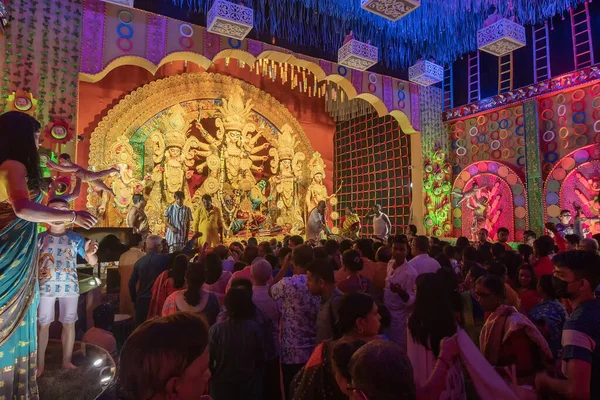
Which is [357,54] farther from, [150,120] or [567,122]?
[150,120]

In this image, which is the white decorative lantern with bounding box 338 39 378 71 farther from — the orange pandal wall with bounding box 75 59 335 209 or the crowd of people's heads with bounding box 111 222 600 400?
the crowd of people's heads with bounding box 111 222 600 400

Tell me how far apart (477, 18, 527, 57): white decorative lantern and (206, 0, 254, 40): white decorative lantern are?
199 inches

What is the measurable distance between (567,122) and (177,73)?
33.4 feet

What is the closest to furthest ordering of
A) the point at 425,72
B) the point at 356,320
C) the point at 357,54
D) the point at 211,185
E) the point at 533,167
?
the point at 356,320
the point at 357,54
the point at 533,167
the point at 425,72
the point at 211,185

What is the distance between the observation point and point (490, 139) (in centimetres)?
1109

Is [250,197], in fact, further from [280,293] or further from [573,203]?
[280,293]

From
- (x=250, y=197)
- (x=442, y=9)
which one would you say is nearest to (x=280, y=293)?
(x=442, y=9)

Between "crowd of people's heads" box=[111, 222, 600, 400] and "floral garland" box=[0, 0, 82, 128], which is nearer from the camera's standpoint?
"crowd of people's heads" box=[111, 222, 600, 400]

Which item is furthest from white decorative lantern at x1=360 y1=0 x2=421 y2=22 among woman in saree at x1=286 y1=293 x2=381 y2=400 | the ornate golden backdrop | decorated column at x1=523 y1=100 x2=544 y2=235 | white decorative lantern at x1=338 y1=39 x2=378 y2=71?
woman in saree at x1=286 y1=293 x2=381 y2=400

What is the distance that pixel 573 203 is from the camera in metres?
9.05

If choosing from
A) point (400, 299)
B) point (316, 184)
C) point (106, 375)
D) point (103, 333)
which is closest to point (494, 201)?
point (316, 184)

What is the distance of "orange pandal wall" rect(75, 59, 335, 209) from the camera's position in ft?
32.3

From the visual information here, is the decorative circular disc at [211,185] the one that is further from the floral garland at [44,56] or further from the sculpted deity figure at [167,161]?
the floral garland at [44,56]

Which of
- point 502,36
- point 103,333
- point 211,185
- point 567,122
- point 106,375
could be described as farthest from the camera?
point 211,185
